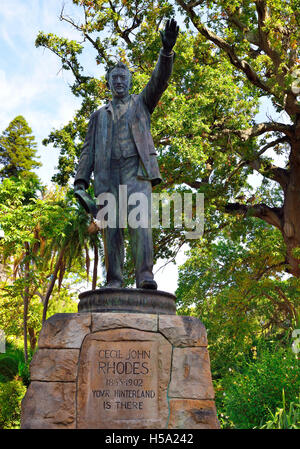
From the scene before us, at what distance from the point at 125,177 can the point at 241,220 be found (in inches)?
393

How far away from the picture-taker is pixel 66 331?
425 cm

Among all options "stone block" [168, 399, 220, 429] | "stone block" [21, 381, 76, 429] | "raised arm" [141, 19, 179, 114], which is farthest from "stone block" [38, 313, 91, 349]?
"raised arm" [141, 19, 179, 114]

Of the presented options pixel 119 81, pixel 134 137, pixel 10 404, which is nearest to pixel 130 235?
pixel 134 137

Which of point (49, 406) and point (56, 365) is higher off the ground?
point (56, 365)

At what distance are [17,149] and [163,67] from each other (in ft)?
91.1

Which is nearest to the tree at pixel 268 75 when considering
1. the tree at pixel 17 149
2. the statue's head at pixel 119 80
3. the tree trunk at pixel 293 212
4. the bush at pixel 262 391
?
the tree trunk at pixel 293 212

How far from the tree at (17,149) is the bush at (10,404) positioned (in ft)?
59.6

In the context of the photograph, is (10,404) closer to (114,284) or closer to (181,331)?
(114,284)

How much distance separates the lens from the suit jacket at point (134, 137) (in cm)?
497

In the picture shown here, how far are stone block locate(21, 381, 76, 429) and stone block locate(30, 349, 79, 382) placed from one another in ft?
0.15

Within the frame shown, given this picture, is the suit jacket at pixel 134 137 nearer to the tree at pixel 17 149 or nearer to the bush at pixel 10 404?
the bush at pixel 10 404

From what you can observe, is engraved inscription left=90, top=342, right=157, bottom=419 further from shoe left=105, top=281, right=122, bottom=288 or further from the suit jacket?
the suit jacket

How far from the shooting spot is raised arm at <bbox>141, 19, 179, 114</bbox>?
15.5 feet
